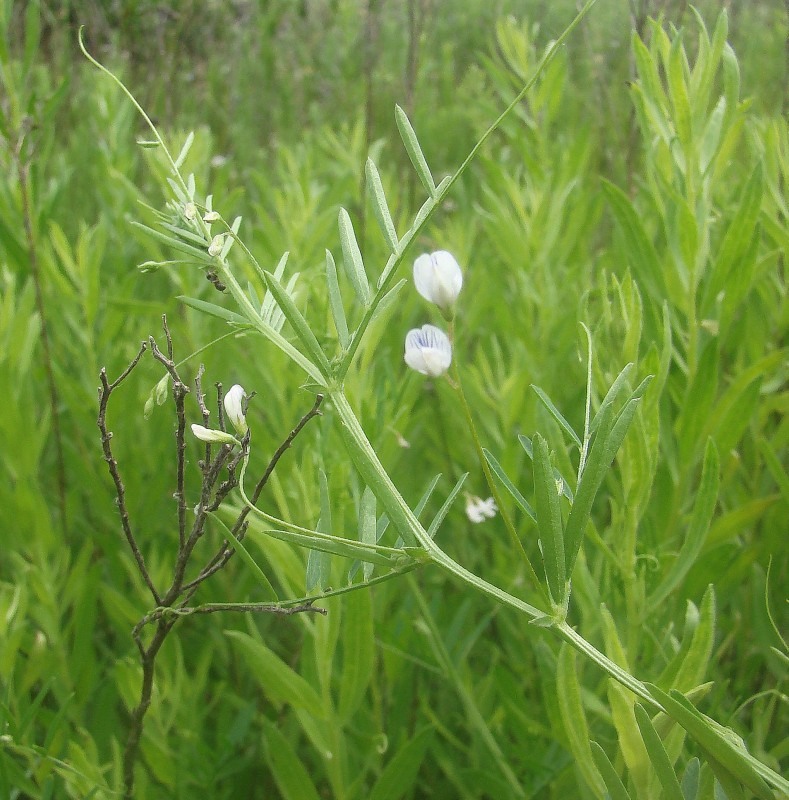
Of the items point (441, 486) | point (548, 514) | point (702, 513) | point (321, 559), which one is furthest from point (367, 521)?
point (441, 486)

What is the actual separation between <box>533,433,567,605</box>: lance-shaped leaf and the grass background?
6.6 inches

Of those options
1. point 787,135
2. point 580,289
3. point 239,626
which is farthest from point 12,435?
point 787,135

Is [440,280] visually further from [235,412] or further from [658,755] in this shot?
[658,755]

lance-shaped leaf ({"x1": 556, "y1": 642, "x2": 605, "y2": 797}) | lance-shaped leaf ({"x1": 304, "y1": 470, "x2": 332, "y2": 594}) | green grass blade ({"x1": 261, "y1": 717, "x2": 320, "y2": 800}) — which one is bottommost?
green grass blade ({"x1": 261, "y1": 717, "x2": 320, "y2": 800})

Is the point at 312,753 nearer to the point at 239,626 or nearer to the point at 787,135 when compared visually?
the point at 239,626

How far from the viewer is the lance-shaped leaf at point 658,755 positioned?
474 millimetres

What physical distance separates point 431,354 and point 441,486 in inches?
29.5

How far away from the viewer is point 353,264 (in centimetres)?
51

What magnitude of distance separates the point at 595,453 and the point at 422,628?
0.49 metres

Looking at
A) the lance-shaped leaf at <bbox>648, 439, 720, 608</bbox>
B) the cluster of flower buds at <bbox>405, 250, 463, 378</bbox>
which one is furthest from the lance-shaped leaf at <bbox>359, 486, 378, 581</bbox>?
the lance-shaped leaf at <bbox>648, 439, 720, 608</bbox>

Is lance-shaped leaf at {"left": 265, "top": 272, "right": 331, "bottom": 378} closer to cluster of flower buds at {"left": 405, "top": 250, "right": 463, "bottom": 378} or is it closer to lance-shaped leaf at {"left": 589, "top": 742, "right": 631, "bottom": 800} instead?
cluster of flower buds at {"left": 405, "top": 250, "right": 463, "bottom": 378}

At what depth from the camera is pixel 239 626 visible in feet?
3.91

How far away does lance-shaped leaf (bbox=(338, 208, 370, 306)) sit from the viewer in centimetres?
50

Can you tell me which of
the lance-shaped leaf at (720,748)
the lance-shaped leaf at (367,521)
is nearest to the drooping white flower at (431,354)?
the lance-shaped leaf at (367,521)
